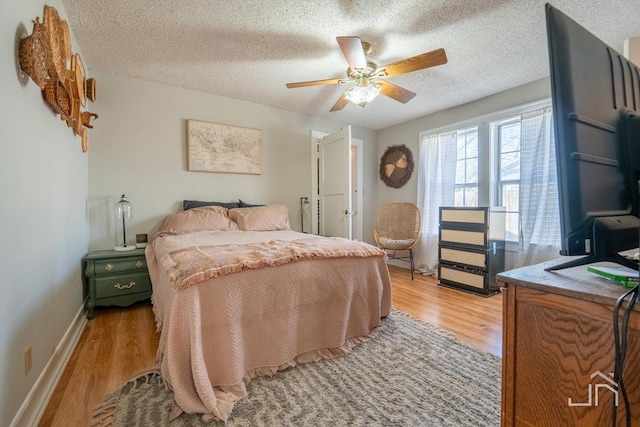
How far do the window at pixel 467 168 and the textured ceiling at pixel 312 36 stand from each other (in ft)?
2.18

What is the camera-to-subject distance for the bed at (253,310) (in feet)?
4.33

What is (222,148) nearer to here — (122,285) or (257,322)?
(122,285)

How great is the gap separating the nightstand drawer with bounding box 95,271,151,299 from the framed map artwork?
1333mm

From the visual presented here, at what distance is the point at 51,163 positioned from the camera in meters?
1.63

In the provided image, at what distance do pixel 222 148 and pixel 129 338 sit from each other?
2.24 m

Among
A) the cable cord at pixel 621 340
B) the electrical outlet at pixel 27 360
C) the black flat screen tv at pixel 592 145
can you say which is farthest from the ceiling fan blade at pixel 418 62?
the electrical outlet at pixel 27 360

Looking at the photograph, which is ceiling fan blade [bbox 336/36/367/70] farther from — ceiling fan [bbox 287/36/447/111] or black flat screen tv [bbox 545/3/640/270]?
black flat screen tv [bbox 545/3/640/270]

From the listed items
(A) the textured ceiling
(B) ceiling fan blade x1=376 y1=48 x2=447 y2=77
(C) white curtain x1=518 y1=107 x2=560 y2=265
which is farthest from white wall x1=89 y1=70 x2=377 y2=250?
(C) white curtain x1=518 y1=107 x2=560 y2=265

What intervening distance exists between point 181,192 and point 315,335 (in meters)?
2.40

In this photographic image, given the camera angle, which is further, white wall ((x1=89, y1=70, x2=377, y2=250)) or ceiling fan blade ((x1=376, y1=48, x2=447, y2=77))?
white wall ((x1=89, y1=70, x2=377, y2=250))

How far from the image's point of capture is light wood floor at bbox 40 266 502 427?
139 cm

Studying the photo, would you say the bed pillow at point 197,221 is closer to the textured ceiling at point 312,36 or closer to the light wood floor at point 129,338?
the light wood floor at point 129,338

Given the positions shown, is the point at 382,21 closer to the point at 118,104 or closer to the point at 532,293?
the point at 532,293

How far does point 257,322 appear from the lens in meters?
1.57
